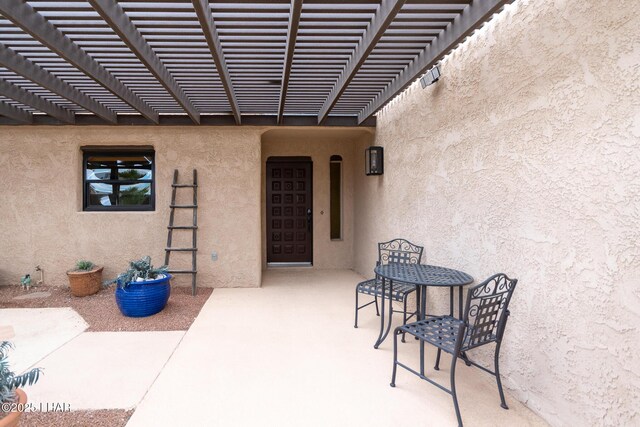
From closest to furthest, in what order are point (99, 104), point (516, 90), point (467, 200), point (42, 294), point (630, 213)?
1. point (630, 213)
2. point (516, 90)
3. point (467, 200)
4. point (99, 104)
5. point (42, 294)

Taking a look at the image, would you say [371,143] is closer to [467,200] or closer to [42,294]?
[467,200]

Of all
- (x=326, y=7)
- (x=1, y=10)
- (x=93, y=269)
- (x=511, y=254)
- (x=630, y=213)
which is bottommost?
(x=93, y=269)

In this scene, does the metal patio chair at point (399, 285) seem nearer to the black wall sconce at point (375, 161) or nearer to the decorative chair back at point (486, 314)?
the decorative chair back at point (486, 314)

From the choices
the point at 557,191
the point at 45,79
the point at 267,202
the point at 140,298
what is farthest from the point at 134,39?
the point at 267,202

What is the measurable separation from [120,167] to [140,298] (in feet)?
8.75

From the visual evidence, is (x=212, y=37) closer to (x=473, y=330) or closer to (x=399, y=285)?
(x=473, y=330)

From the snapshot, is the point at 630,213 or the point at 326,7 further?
the point at 326,7

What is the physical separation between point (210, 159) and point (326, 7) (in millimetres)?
3540

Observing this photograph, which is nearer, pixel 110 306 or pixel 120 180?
pixel 110 306

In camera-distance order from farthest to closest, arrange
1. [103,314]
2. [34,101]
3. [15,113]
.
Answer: [15,113] < [34,101] < [103,314]

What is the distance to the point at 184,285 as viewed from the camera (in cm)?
546

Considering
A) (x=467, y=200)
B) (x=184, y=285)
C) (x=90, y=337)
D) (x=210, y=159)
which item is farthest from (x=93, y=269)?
(x=467, y=200)

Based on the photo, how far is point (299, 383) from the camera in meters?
2.59

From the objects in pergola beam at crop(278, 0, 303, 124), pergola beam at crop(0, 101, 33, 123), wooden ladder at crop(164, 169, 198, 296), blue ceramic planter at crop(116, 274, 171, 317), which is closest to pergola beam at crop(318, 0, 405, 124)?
pergola beam at crop(278, 0, 303, 124)
